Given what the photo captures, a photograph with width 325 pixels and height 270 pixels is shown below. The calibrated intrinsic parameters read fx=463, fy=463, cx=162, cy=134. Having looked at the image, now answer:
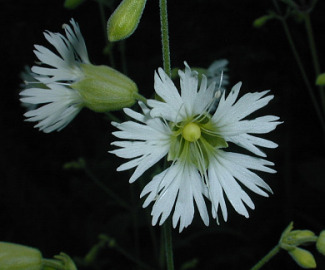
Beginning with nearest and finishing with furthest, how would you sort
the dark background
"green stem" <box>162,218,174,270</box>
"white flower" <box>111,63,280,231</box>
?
1. "white flower" <box>111,63,280,231</box>
2. "green stem" <box>162,218,174,270</box>
3. the dark background

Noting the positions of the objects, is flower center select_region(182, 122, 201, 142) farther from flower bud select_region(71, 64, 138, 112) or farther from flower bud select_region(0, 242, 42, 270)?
flower bud select_region(0, 242, 42, 270)

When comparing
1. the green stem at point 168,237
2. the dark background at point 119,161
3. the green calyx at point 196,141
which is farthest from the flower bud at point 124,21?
the dark background at point 119,161

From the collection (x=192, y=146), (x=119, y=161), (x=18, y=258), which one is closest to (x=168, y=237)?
(x=192, y=146)

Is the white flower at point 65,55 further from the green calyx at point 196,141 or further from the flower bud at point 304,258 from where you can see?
the flower bud at point 304,258

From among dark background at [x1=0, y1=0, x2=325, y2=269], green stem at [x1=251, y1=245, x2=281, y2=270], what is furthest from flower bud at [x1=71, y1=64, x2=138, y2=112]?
dark background at [x1=0, y1=0, x2=325, y2=269]

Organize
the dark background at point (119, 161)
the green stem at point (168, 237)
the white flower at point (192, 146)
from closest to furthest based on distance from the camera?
the white flower at point (192, 146) → the green stem at point (168, 237) → the dark background at point (119, 161)

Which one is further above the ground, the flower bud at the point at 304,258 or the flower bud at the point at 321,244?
the flower bud at the point at 321,244
